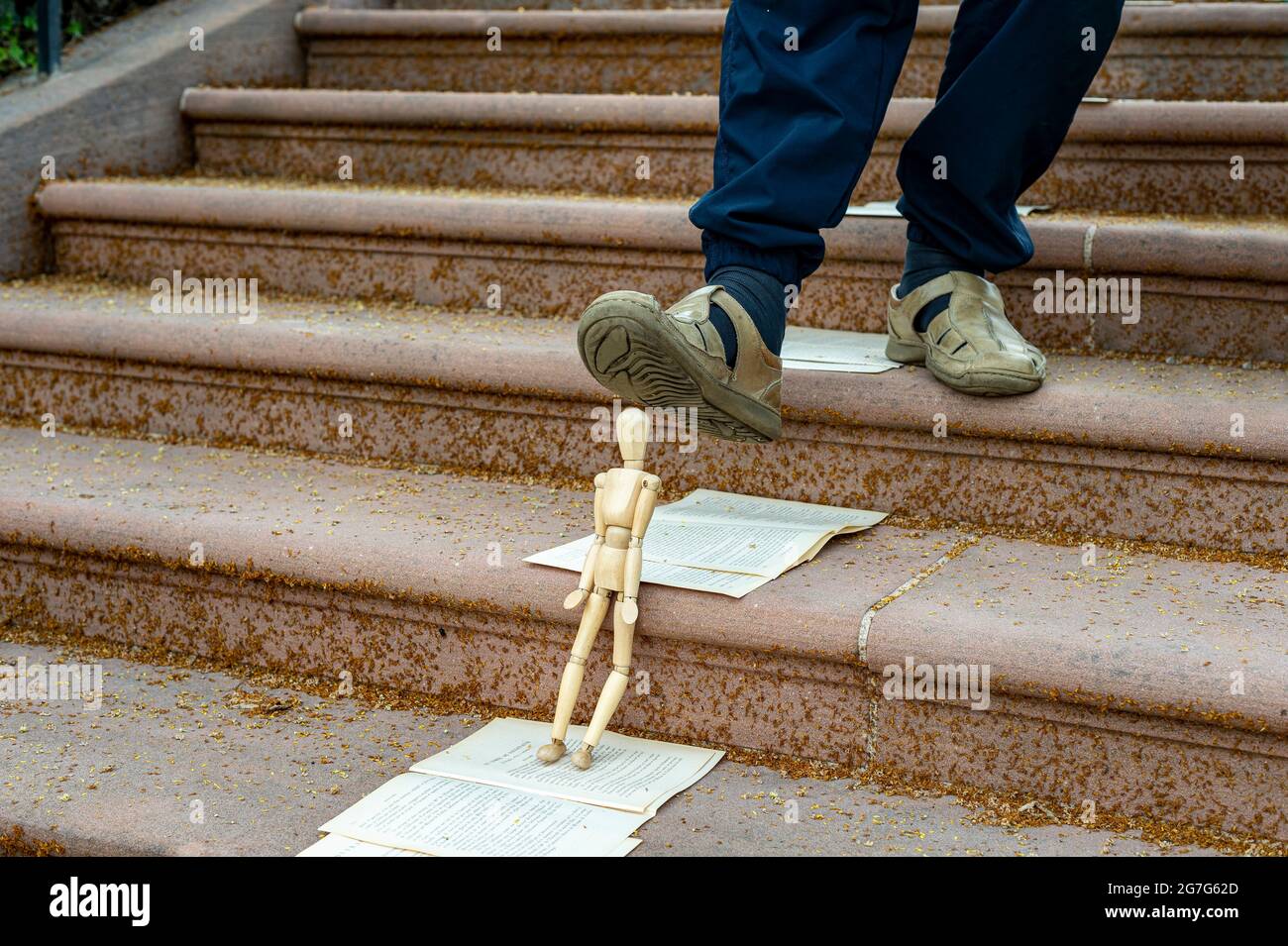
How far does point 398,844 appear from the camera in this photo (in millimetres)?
1264

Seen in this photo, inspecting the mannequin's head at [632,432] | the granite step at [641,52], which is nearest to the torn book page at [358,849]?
the mannequin's head at [632,432]

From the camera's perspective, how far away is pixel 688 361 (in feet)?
4.86

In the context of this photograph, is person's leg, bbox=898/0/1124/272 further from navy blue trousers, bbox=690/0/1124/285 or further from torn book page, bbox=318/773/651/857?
torn book page, bbox=318/773/651/857

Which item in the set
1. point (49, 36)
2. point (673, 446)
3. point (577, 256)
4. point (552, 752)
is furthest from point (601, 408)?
point (49, 36)

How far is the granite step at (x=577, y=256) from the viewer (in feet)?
6.05

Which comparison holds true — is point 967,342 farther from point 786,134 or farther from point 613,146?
point 613,146

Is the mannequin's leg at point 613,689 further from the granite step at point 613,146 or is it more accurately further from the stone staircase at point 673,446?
the granite step at point 613,146

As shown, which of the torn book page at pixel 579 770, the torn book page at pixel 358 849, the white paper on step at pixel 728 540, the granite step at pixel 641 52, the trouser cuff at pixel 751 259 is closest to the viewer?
the torn book page at pixel 358 849

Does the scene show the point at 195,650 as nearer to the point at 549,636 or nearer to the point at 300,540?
the point at 300,540

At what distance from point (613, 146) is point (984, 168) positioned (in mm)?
903

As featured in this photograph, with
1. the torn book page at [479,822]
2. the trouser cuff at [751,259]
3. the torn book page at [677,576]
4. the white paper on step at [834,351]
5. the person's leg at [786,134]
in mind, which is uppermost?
the person's leg at [786,134]

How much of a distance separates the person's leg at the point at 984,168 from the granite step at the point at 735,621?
9.4 inches

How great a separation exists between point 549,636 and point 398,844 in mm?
340
